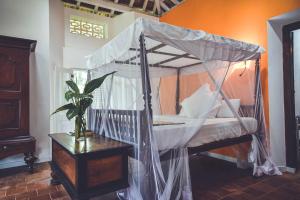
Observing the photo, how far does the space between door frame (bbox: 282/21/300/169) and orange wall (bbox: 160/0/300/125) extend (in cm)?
26

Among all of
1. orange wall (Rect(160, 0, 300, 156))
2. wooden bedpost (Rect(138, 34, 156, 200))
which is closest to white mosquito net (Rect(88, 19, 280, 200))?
wooden bedpost (Rect(138, 34, 156, 200))

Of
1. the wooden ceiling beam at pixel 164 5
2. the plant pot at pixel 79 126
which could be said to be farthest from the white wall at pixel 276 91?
the wooden ceiling beam at pixel 164 5

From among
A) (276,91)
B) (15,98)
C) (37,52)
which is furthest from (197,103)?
(37,52)

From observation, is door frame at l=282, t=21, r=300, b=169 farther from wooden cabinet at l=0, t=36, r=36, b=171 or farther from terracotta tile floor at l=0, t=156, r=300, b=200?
wooden cabinet at l=0, t=36, r=36, b=171

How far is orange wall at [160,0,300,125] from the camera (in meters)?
3.20

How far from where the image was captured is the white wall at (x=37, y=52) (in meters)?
3.69

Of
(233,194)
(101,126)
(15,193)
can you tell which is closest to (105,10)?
(101,126)

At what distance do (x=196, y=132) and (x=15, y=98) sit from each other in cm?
283

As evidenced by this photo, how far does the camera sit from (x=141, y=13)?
18.8 feet

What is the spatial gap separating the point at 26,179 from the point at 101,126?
1.42 metres

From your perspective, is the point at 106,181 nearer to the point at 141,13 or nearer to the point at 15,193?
the point at 15,193

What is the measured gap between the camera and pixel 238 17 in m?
3.68

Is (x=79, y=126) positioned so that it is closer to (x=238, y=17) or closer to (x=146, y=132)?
(x=146, y=132)

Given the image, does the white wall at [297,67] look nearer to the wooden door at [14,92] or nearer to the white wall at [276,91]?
the white wall at [276,91]
